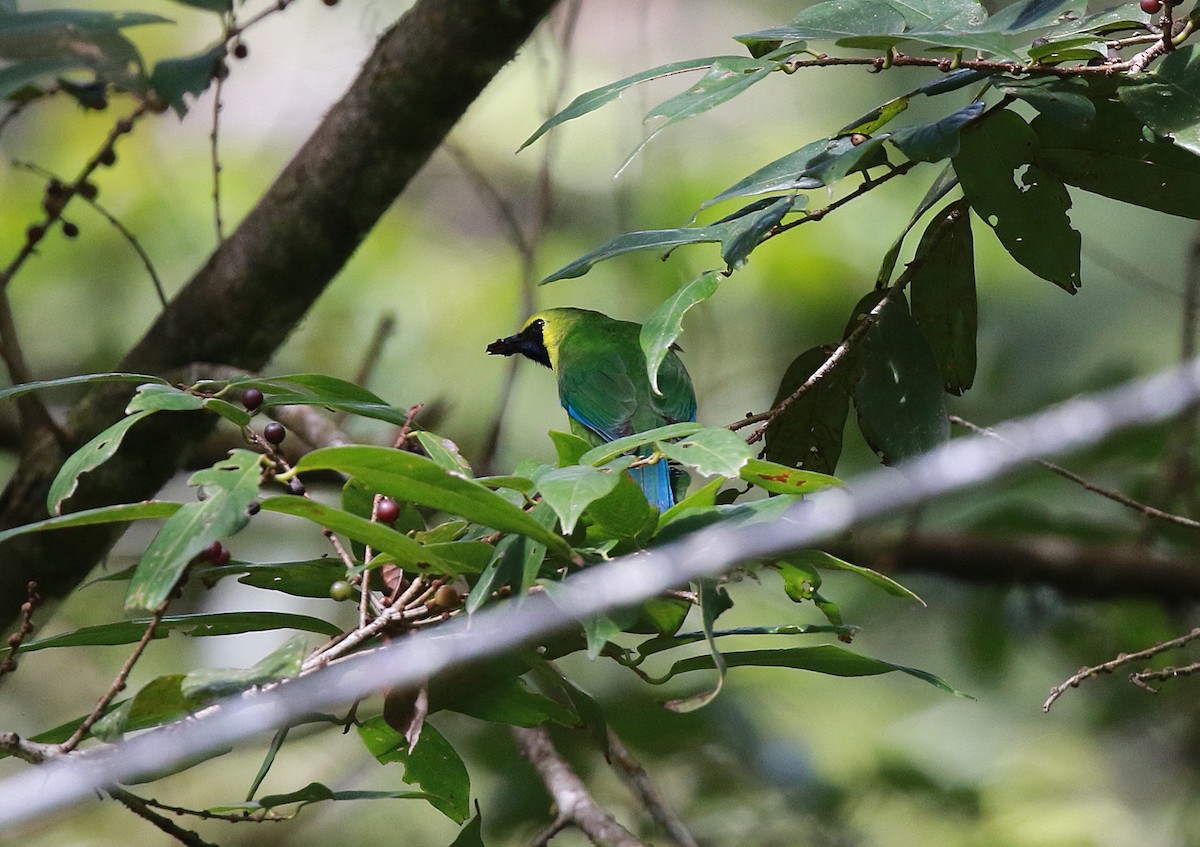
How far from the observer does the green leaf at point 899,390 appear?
65.6 inches

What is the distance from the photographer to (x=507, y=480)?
1.16 metres

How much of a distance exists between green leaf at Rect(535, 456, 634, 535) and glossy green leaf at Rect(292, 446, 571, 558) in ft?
0.12

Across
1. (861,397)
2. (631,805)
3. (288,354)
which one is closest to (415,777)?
(861,397)

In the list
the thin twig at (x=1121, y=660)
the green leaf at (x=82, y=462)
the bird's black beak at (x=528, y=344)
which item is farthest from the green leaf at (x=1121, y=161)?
the bird's black beak at (x=528, y=344)

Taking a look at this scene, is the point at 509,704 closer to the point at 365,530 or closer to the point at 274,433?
the point at 365,530

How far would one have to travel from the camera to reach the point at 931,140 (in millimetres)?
1359

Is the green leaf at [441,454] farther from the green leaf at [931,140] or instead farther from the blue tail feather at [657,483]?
the blue tail feather at [657,483]

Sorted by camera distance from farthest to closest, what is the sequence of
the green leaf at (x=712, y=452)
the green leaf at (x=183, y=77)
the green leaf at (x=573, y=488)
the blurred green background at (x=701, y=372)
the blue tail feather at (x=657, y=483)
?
the blurred green background at (x=701, y=372) → the green leaf at (x=183, y=77) → the blue tail feather at (x=657, y=483) → the green leaf at (x=712, y=452) → the green leaf at (x=573, y=488)

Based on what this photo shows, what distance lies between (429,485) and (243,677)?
0.84 feet

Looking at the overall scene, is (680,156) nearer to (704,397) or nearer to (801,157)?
(704,397)

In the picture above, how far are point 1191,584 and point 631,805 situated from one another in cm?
188

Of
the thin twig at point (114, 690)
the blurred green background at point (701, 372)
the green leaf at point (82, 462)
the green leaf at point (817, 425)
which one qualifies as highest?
the green leaf at point (82, 462)

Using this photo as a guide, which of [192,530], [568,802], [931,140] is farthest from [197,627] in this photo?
[931,140]

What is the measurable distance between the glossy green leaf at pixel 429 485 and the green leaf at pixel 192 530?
0.22 ft
